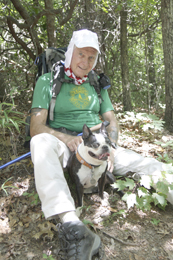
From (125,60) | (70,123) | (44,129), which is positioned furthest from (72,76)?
(125,60)

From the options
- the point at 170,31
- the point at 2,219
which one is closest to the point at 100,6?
the point at 170,31

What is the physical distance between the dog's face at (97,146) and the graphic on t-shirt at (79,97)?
0.78m

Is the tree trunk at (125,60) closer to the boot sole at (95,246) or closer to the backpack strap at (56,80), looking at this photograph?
the backpack strap at (56,80)

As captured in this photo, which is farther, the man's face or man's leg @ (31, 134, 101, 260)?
the man's face

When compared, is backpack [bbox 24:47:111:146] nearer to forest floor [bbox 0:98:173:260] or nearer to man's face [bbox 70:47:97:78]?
man's face [bbox 70:47:97:78]

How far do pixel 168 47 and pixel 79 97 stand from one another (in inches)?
108

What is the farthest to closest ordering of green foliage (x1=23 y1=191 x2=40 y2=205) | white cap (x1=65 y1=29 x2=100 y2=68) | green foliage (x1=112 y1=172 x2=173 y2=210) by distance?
white cap (x1=65 y1=29 x2=100 y2=68) < green foliage (x1=23 y1=191 x2=40 y2=205) < green foliage (x1=112 y1=172 x2=173 y2=210)

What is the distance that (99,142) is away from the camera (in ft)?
6.94

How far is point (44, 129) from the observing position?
2600 mm

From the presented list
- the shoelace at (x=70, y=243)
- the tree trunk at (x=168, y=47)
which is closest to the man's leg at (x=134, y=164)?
the shoelace at (x=70, y=243)

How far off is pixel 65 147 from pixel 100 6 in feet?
13.7

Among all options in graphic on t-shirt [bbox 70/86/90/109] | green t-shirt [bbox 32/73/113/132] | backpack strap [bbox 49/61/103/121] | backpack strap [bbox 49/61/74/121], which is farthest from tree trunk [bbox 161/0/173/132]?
backpack strap [bbox 49/61/74/121]

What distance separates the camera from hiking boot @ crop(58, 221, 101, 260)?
5.59ft

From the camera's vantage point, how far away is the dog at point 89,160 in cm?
210
